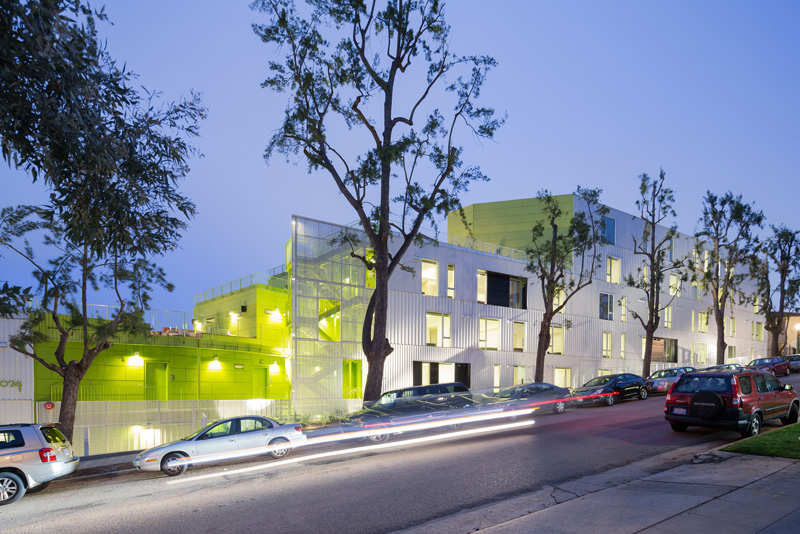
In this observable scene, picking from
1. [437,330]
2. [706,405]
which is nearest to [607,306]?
[437,330]

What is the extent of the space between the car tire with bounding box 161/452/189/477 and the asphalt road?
0.72 feet

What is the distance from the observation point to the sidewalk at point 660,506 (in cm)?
771

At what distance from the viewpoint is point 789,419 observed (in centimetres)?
1711

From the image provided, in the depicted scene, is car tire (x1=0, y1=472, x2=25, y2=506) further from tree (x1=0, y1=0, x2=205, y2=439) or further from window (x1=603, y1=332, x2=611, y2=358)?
window (x1=603, y1=332, x2=611, y2=358)

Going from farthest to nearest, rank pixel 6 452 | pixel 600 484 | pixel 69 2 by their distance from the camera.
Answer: pixel 6 452
pixel 600 484
pixel 69 2

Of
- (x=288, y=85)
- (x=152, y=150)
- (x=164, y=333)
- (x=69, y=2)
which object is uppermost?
(x=288, y=85)

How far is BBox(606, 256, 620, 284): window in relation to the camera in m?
46.2

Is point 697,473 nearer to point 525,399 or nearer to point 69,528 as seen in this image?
point 69,528

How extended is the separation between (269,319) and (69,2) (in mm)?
28939

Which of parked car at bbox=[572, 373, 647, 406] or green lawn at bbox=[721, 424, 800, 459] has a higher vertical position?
green lawn at bbox=[721, 424, 800, 459]

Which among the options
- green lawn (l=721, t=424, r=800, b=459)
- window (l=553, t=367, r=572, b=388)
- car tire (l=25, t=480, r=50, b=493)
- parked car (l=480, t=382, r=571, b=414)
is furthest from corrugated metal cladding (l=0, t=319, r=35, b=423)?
window (l=553, t=367, r=572, b=388)

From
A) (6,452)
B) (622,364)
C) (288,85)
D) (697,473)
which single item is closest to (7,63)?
(6,452)

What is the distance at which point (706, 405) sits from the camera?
586 inches

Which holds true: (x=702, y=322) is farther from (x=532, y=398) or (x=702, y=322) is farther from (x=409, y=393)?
(x=409, y=393)
